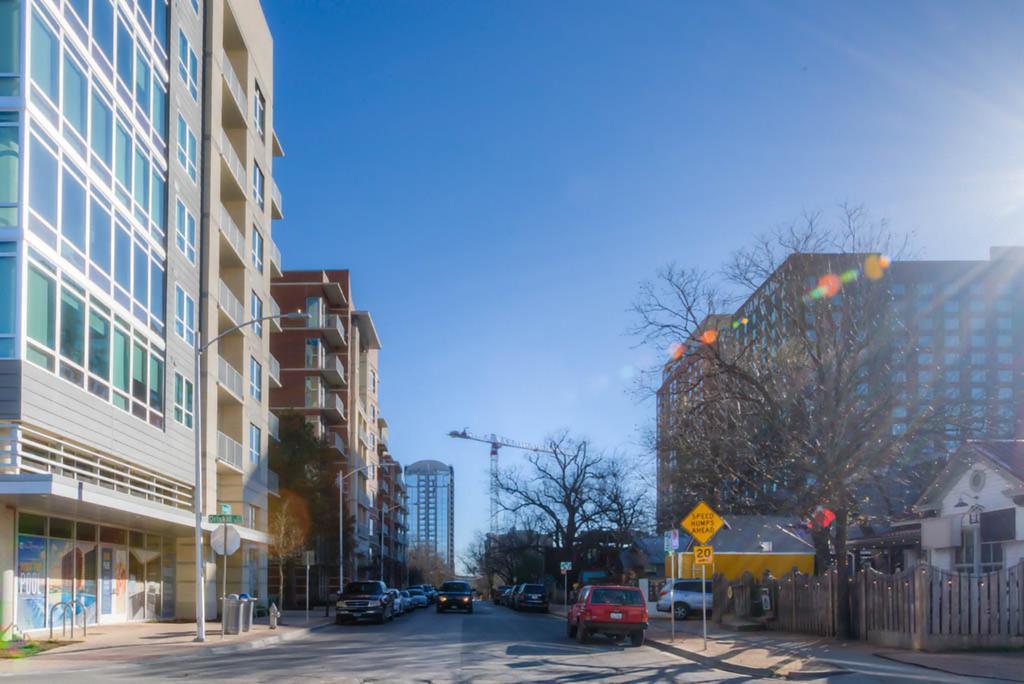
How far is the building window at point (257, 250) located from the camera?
4834 cm

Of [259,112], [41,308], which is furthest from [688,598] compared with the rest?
[41,308]

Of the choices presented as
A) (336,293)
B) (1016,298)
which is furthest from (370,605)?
(1016,298)

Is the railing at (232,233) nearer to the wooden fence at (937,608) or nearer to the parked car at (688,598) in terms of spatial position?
the parked car at (688,598)

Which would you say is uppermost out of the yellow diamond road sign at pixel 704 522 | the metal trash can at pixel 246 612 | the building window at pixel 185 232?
the building window at pixel 185 232

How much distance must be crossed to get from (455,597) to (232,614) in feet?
91.2

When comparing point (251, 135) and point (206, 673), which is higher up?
point (251, 135)

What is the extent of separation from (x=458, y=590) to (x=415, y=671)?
37.4 m

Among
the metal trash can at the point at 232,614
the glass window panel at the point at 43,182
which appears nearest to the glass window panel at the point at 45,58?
the glass window panel at the point at 43,182

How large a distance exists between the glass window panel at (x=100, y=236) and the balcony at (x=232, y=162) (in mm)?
13169

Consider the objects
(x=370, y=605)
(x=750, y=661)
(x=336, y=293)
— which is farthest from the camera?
(x=336, y=293)

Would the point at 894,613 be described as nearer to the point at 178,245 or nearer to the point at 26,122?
the point at 26,122

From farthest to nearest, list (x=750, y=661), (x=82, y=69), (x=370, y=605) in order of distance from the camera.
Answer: (x=370, y=605), (x=82, y=69), (x=750, y=661)

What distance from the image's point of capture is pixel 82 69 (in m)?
26.9

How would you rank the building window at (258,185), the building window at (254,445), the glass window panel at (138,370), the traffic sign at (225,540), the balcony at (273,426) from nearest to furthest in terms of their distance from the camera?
1. the traffic sign at (225,540)
2. the glass window panel at (138,370)
3. the building window at (254,445)
4. the building window at (258,185)
5. the balcony at (273,426)
